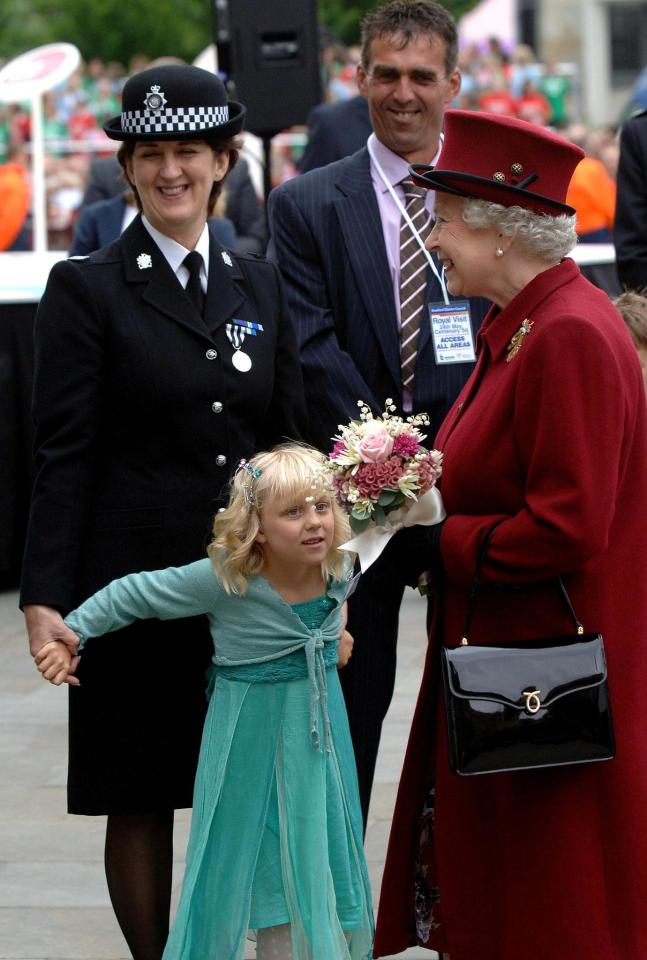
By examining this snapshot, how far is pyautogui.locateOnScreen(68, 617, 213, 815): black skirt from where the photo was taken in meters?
3.55

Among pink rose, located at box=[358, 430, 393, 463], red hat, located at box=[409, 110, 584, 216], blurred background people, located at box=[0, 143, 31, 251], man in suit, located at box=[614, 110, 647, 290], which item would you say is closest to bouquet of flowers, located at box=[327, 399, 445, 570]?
pink rose, located at box=[358, 430, 393, 463]

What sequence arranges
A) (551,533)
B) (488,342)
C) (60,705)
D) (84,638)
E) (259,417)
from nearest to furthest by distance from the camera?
1. (551,533)
2. (488,342)
3. (84,638)
4. (259,417)
5. (60,705)

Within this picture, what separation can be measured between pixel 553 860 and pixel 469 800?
0.22 metres

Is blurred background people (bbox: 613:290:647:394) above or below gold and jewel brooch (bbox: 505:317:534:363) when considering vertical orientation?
below

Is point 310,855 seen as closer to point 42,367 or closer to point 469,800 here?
point 469,800

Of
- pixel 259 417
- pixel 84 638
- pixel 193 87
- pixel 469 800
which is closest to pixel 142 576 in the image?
pixel 84 638

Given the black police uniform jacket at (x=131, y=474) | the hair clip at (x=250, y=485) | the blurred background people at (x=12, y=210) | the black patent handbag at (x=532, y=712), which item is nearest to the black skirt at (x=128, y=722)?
the black police uniform jacket at (x=131, y=474)

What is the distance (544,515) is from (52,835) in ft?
8.63

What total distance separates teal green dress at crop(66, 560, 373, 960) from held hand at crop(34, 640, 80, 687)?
7 cm

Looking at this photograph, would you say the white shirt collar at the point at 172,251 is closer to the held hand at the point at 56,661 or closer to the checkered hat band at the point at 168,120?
the checkered hat band at the point at 168,120

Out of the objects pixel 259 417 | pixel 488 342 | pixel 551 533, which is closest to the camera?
pixel 551 533

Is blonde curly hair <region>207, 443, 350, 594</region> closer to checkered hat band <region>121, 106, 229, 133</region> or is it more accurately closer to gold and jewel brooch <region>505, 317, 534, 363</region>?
gold and jewel brooch <region>505, 317, 534, 363</region>

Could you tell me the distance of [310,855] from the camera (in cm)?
347

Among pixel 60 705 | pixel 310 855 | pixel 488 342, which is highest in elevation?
pixel 488 342
